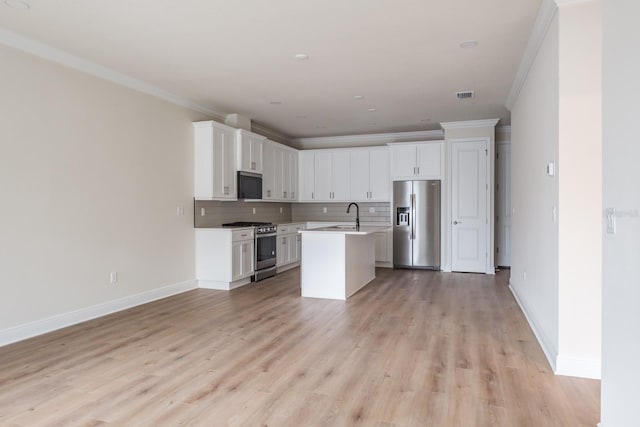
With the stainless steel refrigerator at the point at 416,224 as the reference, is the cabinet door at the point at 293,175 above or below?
above

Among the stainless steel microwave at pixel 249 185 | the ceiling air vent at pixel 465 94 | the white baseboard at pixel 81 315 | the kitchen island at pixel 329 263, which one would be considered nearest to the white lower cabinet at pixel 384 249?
the kitchen island at pixel 329 263

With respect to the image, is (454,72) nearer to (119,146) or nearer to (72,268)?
(119,146)

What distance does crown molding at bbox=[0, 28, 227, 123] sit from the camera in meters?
3.62

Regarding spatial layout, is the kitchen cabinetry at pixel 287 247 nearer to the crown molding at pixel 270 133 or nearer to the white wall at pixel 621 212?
the crown molding at pixel 270 133

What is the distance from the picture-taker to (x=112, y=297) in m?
4.62

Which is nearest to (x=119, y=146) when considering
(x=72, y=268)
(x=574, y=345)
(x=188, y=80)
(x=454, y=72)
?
(x=188, y=80)

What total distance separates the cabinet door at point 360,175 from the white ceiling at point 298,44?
2.31 metres

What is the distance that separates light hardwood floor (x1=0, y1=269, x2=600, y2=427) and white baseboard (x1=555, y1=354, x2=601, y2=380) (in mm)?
88

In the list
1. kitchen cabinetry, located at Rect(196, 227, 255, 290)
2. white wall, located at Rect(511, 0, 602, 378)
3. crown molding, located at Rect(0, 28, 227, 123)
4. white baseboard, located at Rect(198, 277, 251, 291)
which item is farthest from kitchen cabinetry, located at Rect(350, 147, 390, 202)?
white wall, located at Rect(511, 0, 602, 378)

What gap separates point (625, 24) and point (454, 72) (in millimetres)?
3135

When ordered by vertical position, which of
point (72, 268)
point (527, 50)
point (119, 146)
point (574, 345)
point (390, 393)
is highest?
point (527, 50)

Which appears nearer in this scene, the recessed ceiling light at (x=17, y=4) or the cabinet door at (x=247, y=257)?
the recessed ceiling light at (x=17, y=4)

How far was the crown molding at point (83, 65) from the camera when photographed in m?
3.62

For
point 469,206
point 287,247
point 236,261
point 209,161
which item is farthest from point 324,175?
point 236,261
